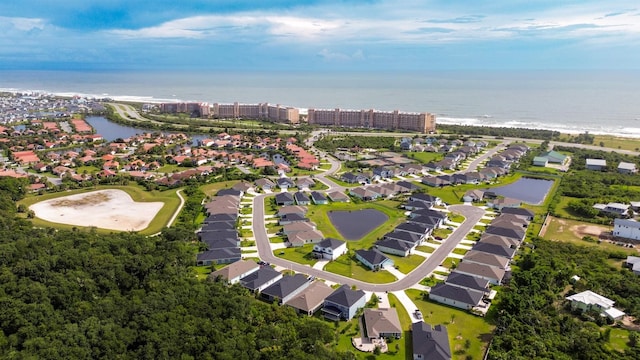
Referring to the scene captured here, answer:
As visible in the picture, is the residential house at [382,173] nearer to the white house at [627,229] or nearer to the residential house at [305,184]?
the residential house at [305,184]

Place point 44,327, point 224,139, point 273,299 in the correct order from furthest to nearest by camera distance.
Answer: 1. point 224,139
2. point 273,299
3. point 44,327

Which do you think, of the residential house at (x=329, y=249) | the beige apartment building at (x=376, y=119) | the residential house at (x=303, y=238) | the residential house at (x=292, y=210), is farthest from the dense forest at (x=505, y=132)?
the residential house at (x=329, y=249)

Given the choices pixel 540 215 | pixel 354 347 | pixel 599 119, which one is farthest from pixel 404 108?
pixel 354 347

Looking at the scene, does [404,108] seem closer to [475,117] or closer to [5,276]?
[475,117]

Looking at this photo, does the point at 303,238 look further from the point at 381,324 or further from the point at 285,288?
the point at 381,324

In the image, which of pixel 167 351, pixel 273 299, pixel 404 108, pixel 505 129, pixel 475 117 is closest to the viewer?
pixel 167 351

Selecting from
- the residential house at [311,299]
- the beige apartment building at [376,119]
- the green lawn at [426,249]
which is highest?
the beige apartment building at [376,119]

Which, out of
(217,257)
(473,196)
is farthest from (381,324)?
(473,196)
